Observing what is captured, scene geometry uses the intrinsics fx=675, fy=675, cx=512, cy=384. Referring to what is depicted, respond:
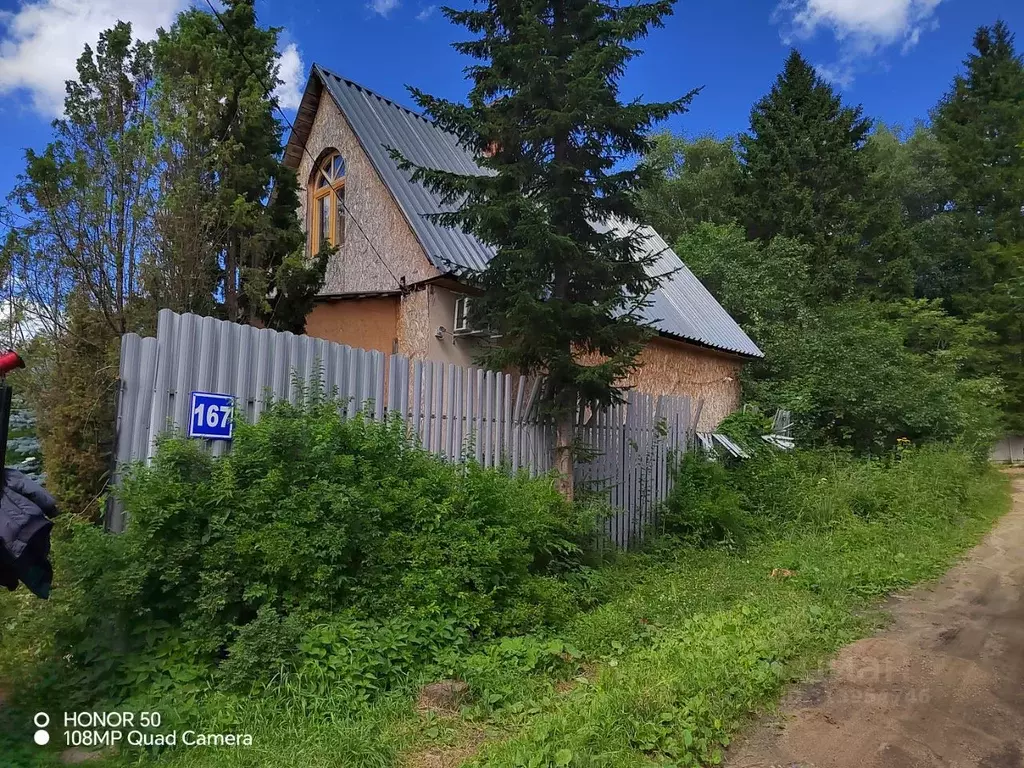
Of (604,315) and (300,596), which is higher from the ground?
(604,315)

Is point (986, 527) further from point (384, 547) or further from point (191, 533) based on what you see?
point (191, 533)

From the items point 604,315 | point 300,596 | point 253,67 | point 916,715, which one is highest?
point 253,67

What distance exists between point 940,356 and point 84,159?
65.3ft

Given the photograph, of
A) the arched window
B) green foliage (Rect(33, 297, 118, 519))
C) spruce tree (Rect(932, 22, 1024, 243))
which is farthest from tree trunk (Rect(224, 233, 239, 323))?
spruce tree (Rect(932, 22, 1024, 243))

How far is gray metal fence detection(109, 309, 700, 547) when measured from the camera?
4359mm

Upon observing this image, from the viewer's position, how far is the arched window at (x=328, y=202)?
11328 millimetres

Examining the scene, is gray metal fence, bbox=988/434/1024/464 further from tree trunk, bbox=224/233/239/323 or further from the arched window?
tree trunk, bbox=224/233/239/323

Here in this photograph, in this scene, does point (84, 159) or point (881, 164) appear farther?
point (881, 164)

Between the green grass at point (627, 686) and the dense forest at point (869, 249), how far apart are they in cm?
409

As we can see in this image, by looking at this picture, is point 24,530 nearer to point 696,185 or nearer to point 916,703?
point 916,703

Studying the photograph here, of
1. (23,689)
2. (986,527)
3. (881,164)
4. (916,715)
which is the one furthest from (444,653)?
(881,164)

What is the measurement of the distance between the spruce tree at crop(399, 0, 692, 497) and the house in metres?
1.08

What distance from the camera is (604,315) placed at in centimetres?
674

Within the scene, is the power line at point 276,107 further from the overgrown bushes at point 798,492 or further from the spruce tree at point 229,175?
the overgrown bushes at point 798,492
